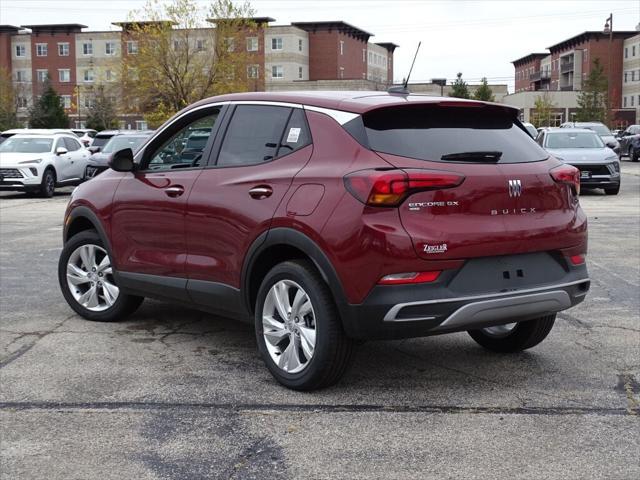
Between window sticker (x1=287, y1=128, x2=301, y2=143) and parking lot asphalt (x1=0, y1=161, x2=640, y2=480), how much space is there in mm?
1467

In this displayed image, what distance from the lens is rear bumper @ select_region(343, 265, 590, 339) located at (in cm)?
479

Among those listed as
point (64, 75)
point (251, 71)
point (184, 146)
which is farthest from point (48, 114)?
point (184, 146)

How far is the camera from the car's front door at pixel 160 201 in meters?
6.16

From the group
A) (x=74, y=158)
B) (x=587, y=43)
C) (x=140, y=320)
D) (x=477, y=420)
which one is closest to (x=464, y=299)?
(x=477, y=420)

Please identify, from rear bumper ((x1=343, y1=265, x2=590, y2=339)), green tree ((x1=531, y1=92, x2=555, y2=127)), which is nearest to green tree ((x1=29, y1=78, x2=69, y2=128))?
green tree ((x1=531, y1=92, x2=555, y2=127))

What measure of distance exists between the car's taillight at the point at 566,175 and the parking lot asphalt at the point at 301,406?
1.19 meters

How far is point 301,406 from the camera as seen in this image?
5.05 metres

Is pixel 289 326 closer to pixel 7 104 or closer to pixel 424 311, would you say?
pixel 424 311

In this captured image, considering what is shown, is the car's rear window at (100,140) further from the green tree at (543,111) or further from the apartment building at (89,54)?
the green tree at (543,111)

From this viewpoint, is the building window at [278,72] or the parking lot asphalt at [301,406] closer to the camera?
the parking lot asphalt at [301,406]

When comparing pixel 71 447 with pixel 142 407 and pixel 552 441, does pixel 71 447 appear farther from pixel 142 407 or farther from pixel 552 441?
pixel 552 441

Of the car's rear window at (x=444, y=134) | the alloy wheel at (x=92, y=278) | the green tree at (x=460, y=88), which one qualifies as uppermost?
the green tree at (x=460, y=88)

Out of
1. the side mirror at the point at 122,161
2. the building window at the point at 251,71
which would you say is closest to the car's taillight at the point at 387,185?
the side mirror at the point at 122,161

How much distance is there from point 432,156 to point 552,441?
1614 millimetres
